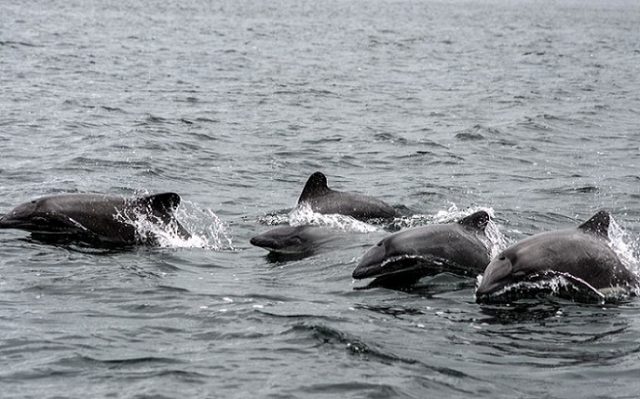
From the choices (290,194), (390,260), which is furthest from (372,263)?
(290,194)

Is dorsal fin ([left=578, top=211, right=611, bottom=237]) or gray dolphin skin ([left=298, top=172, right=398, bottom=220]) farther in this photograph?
gray dolphin skin ([left=298, top=172, right=398, bottom=220])

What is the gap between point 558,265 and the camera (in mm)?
11891

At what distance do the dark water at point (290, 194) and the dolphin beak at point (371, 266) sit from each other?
23cm

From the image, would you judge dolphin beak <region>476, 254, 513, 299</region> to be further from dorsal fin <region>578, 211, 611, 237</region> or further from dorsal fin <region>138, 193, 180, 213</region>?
dorsal fin <region>138, 193, 180, 213</region>

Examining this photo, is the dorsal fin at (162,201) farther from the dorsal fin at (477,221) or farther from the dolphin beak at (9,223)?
the dorsal fin at (477,221)

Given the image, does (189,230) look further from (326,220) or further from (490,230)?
(490,230)

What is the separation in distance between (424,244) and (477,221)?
965 millimetres

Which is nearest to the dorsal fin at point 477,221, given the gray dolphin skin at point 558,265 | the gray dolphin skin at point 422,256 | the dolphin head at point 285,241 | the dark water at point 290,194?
the gray dolphin skin at point 422,256

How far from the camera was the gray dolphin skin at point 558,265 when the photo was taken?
11836 mm

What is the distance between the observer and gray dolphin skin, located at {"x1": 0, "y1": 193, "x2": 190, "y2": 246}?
1462cm

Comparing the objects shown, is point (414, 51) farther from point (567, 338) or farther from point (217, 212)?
point (567, 338)

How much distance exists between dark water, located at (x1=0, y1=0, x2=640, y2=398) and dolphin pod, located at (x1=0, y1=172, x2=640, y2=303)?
0.90ft

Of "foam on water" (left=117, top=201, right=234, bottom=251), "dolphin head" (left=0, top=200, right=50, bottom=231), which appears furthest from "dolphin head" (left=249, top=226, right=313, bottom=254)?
"dolphin head" (left=0, top=200, right=50, bottom=231)

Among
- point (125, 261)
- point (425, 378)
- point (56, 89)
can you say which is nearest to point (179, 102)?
point (56, 89)
